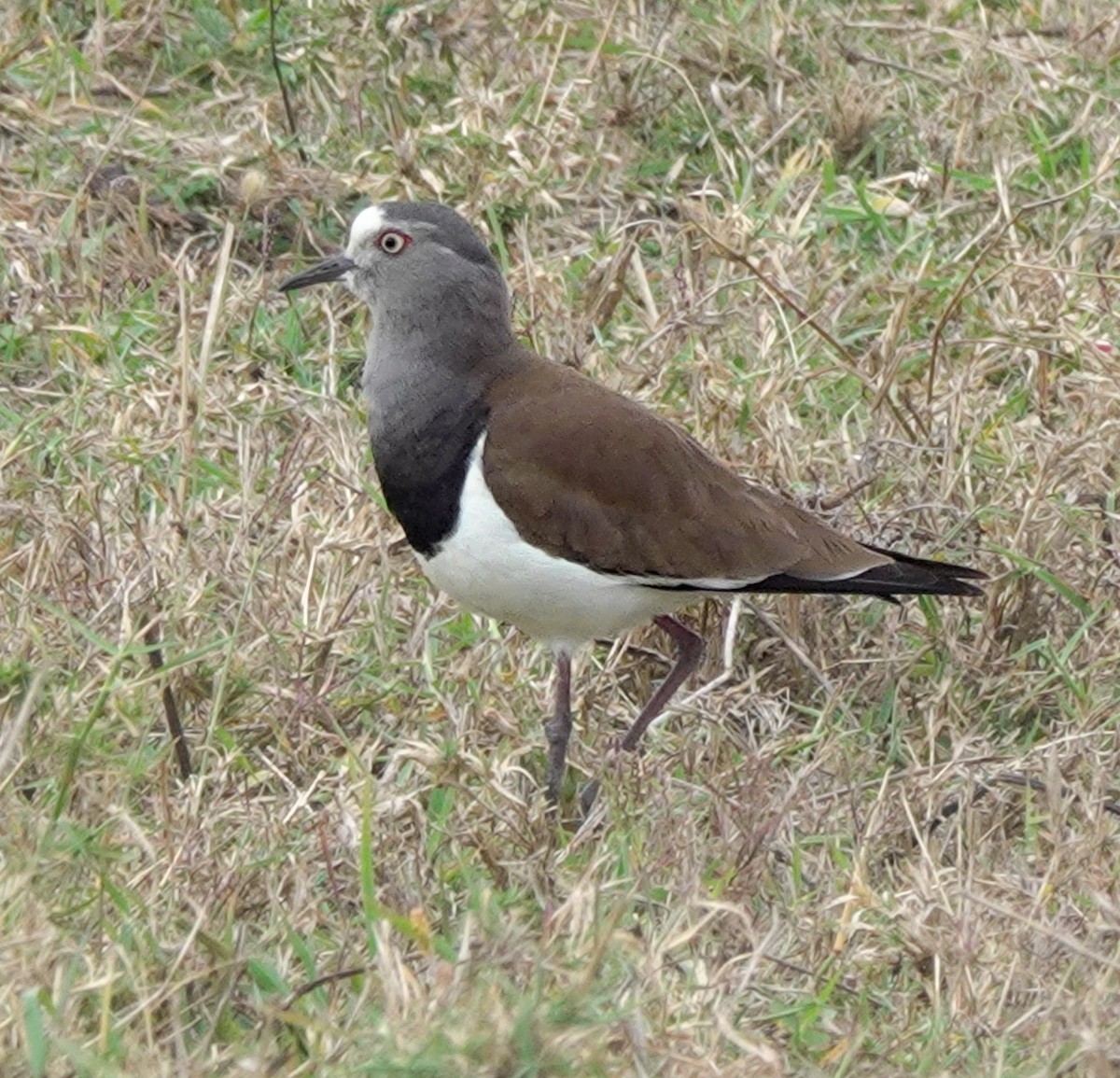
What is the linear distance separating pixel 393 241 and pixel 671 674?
0.93 m

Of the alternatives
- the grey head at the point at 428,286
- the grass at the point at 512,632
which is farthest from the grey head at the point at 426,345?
the grass at the point at 512,632

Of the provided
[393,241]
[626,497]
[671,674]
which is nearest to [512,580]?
[626,497]

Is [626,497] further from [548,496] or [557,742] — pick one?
[557,742]

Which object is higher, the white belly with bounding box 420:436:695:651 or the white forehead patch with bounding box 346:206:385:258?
the white forehead patch with bounding box 346:206:385:258

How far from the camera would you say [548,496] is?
156 inches

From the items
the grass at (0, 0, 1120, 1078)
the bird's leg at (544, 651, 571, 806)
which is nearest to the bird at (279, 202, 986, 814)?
the bird's leg at (544, 651, 571, 806)

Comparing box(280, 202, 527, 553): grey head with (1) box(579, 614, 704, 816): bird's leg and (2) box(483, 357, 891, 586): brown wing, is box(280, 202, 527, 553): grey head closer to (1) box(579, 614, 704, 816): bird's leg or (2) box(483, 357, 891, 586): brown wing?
(2) box(483, 357, 891, 586): brown wing

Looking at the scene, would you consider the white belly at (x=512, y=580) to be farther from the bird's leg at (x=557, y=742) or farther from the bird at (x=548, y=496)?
the bird's leg at (x=557, y=742)

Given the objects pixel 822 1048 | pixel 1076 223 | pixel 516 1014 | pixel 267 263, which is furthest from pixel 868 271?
pixel 516 1014

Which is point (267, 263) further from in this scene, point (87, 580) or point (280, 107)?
point (87, 580)

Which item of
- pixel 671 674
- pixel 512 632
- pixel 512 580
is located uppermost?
pixel 512 580

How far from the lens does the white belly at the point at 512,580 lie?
3934 mm

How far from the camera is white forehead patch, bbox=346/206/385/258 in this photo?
4293 millimetres

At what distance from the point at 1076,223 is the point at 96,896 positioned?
10.7ft
